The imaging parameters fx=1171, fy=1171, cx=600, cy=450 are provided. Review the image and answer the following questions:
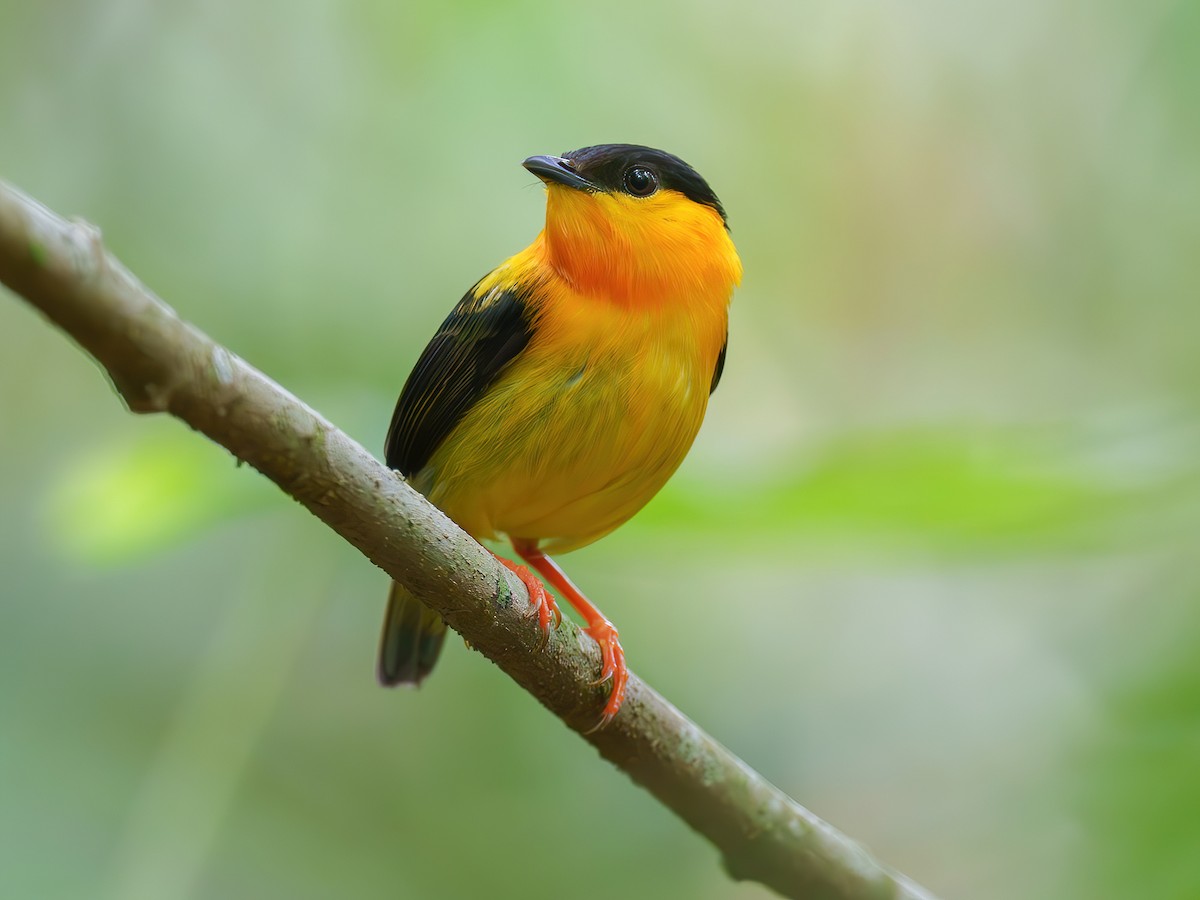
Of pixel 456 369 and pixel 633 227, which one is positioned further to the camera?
pixel 633 227

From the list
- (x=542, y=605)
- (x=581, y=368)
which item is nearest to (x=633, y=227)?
(x=581, y=368)

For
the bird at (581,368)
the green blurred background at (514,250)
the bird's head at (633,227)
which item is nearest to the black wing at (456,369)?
the bird at (581,368)

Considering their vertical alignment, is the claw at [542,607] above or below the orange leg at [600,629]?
above

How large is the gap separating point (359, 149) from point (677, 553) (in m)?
3.38

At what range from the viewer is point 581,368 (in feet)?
10.4

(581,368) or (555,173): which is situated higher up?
(555,173)

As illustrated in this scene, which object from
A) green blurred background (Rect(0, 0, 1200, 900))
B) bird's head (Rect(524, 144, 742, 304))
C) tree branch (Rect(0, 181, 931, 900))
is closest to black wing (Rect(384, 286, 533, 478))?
bird's head (Rect(524, 144, 742, 304))

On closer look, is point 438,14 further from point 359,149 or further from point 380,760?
point 380,760

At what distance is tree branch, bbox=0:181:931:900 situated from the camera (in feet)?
5.00

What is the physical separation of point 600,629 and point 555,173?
4.67ft

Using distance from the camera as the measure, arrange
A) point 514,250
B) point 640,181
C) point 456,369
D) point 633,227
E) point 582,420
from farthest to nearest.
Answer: point 514,250
point 640,181
point 633,227
point 456,369
point 582,420

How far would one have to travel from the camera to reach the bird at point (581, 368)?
319 centimetres

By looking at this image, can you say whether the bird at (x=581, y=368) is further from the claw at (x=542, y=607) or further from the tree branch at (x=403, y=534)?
the tree branch at (x=403, y=534)

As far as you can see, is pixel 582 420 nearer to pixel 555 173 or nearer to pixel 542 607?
pixel 542 607
